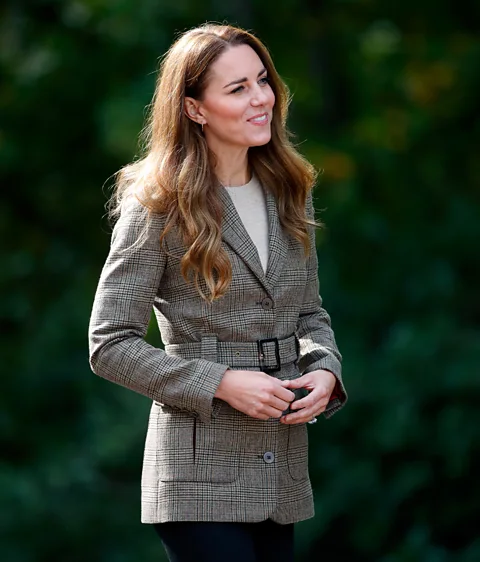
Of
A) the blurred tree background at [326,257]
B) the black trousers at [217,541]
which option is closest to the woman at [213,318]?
the black trousers at [217,541]

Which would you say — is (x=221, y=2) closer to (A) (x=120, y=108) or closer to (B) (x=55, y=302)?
(A) (x=120, y=108)

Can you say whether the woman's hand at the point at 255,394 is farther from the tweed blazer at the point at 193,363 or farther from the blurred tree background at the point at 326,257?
the blurred tree background at the point at 326,257

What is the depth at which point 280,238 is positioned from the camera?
7.07ft

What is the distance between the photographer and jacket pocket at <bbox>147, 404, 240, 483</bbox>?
204cm

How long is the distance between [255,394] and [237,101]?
546 millimetres

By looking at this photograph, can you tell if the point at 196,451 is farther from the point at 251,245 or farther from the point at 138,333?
the point at 251,245

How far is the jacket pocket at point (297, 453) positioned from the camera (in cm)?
215

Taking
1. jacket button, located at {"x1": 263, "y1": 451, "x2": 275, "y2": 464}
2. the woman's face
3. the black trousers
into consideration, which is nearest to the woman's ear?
the woman's face

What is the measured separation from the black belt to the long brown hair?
95 millimetres

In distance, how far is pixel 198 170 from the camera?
2.10 m

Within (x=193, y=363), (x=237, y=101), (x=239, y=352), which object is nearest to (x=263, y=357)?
(x=239, y=352)

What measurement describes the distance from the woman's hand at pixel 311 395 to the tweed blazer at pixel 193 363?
0.16 feet

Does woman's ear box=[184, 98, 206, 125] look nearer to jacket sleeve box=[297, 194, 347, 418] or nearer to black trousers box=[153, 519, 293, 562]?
jacket sleeve box=[297, 194, 347, 418]

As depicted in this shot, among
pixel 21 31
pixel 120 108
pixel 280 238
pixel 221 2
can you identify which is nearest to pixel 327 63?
pixel 221 2
